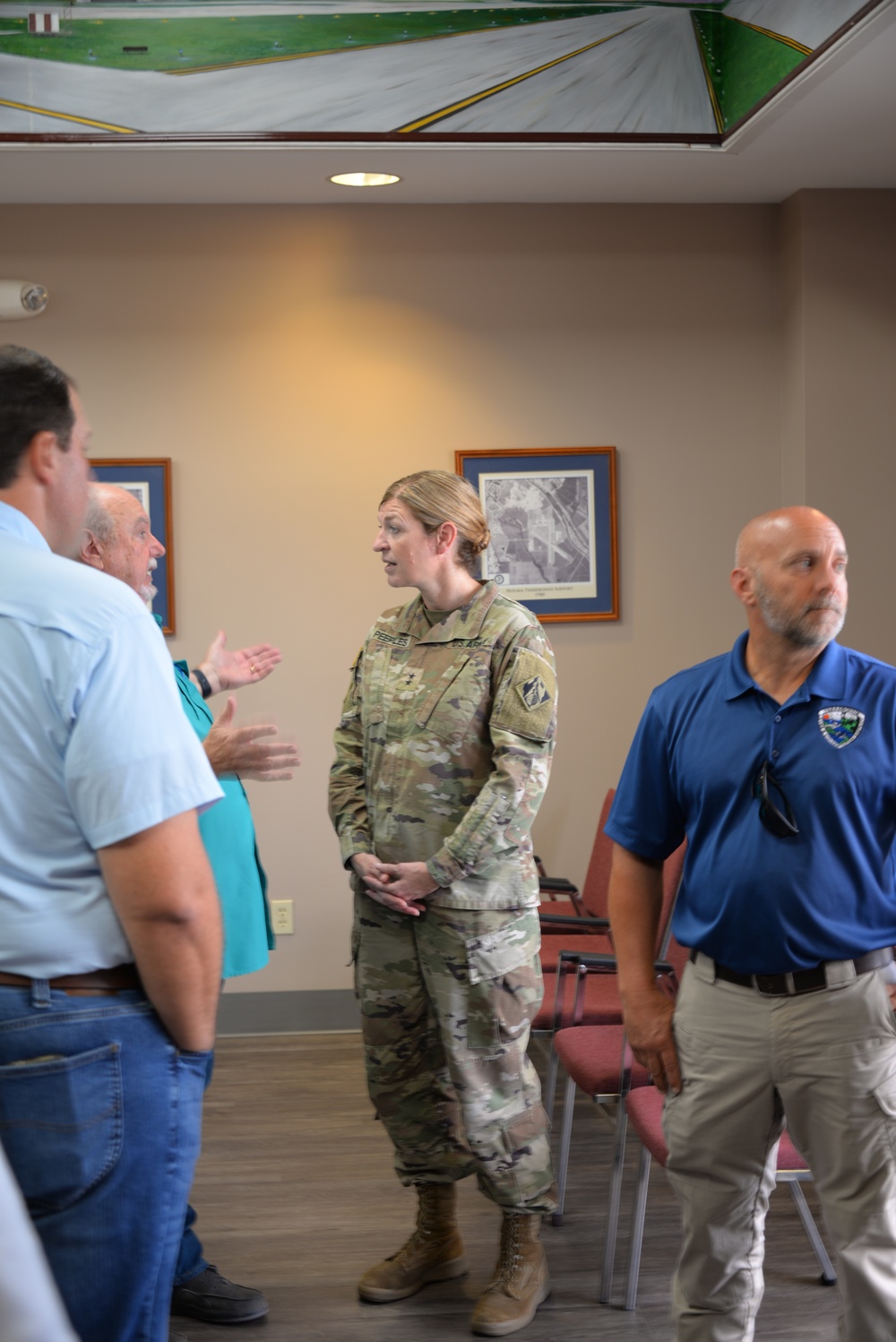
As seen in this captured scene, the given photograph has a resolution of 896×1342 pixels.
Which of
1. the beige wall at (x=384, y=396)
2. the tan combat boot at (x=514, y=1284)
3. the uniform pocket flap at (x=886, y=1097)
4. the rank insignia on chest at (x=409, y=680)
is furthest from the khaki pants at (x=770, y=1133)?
the beige wall at (x=384, y=396)

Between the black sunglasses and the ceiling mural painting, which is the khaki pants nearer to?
the black sunglasses

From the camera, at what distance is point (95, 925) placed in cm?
143

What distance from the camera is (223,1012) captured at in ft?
15.6

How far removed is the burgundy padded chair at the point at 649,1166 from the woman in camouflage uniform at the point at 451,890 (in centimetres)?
20

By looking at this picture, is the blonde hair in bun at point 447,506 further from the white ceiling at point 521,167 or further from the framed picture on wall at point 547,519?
the framed picture on wall at point 547,519

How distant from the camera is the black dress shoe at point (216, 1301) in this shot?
273 centimetres

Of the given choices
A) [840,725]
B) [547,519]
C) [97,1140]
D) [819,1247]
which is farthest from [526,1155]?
[547,519]

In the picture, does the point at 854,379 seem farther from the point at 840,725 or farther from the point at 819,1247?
the point at 819,1247

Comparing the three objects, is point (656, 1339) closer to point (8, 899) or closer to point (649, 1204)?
point (649, 1204)

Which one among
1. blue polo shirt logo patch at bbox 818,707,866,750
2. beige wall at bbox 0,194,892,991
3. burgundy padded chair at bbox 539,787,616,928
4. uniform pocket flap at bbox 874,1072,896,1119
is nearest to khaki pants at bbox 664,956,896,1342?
uniform pocket flap at bbox 874,1072,896,1119

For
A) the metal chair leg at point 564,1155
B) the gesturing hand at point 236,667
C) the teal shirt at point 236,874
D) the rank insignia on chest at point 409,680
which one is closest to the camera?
the teal shirt at point 236,874

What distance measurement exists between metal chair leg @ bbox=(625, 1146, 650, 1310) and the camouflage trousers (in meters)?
0.19

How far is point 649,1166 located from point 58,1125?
167cm

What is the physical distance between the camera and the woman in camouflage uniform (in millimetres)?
2662
